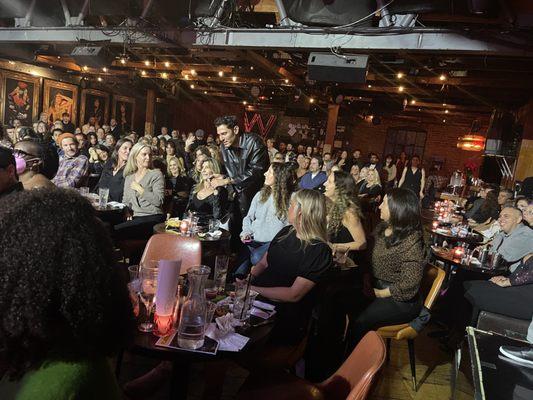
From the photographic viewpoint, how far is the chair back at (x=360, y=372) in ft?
4.66

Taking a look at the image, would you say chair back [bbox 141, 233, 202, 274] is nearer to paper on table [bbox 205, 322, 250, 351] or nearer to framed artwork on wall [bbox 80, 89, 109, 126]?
paper on table [bbox 205, 322, 250, 351]

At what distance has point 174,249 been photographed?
292 cm

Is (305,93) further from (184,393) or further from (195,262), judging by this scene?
(184,393)

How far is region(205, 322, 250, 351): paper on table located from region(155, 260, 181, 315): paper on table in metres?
0.21

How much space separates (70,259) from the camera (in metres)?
0.89

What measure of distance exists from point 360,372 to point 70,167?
4.66m

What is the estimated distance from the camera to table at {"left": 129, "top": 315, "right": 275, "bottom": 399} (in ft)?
5.21

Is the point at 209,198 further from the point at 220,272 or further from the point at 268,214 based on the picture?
the point at 220,272

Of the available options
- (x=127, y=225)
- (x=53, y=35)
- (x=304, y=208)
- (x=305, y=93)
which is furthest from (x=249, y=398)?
(x=305, y=93)

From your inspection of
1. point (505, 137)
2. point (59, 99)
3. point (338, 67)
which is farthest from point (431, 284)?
point (59, 99)

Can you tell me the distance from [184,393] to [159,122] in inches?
707

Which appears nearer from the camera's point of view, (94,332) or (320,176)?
(94,332)

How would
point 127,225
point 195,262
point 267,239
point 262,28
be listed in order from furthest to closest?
point 262,28, point 127,225, point 267,239, point 195,262

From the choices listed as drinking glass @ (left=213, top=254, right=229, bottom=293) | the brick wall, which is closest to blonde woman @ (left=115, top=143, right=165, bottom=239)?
drinking glass @ (left=213, top=254, right=229, bottom=293)
